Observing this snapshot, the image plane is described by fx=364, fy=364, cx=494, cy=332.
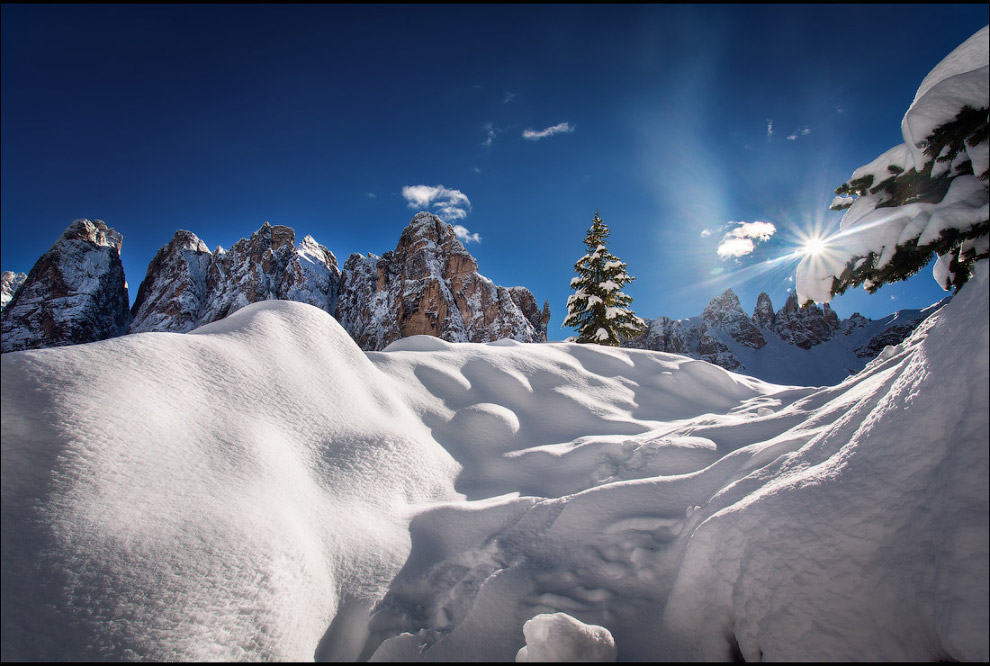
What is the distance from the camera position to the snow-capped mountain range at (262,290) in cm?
5738

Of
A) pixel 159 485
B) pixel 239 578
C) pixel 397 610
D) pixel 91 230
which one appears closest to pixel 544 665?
pixel 397 610

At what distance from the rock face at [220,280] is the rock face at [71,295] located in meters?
5.25

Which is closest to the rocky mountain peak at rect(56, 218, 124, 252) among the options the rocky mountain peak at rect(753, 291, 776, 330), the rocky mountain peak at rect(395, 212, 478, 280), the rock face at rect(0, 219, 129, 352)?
the rock face at rect(0, 219, 129, 352)

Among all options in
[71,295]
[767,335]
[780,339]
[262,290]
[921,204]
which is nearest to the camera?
[921,204]

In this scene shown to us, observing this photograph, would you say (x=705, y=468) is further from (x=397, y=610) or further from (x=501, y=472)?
(x=397, y=610)

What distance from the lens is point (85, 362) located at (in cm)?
278

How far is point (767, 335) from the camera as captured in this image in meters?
94.4

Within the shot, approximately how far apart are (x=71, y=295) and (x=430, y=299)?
5947 cm

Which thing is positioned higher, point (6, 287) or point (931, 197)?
point (6, 287)

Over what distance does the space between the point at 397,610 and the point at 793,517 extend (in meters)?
2.59

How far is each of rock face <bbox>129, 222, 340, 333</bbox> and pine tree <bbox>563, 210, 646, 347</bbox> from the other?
195ft

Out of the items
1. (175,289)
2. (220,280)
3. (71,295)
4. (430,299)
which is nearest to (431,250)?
(430,299)

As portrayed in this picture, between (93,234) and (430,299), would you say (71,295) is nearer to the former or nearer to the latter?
(93,234)

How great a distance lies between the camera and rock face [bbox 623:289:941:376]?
85.6 metres
